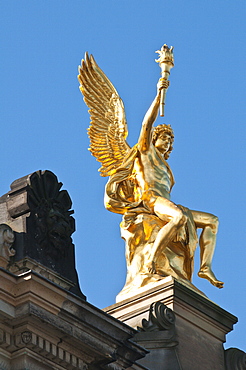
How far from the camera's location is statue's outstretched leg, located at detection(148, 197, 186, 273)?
21.8m

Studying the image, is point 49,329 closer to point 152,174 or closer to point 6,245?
point 6,245

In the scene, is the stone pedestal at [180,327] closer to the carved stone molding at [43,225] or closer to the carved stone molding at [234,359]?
the carved stone molding at [234,359]

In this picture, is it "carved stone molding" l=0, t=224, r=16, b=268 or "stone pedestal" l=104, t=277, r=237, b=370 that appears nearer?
"carved stone molding" l=0, t=224, r=16, b=268

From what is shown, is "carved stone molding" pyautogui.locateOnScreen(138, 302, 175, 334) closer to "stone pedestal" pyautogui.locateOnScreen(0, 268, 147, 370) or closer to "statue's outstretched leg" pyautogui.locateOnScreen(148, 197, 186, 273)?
"statue's outstretched leg" pyautogui.locateOnScreen(148, 197, 186, 273)

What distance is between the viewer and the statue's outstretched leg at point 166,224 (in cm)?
2178

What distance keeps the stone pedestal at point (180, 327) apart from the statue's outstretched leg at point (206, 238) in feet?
3.14

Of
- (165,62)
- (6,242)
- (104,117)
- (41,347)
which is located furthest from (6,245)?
→ (104,117)

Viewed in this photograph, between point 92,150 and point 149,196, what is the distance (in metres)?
1.44

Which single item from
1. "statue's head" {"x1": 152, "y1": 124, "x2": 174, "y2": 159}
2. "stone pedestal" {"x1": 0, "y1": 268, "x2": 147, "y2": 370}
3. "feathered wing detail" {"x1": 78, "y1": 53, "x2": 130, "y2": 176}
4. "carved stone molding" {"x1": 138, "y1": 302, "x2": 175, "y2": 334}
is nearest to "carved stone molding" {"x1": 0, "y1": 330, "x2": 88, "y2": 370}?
"stone pedestal" {"x1": 0, "y1": 268, "x2": 147, "y2": 370}

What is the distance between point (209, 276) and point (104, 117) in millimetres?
3265

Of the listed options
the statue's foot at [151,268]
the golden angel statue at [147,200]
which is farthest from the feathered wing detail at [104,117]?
the statue's foot at [151,268]

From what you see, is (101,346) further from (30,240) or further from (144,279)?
(144,279)

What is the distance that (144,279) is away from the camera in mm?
21672

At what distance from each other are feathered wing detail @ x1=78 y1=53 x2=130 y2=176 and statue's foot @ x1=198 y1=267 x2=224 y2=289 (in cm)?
215
